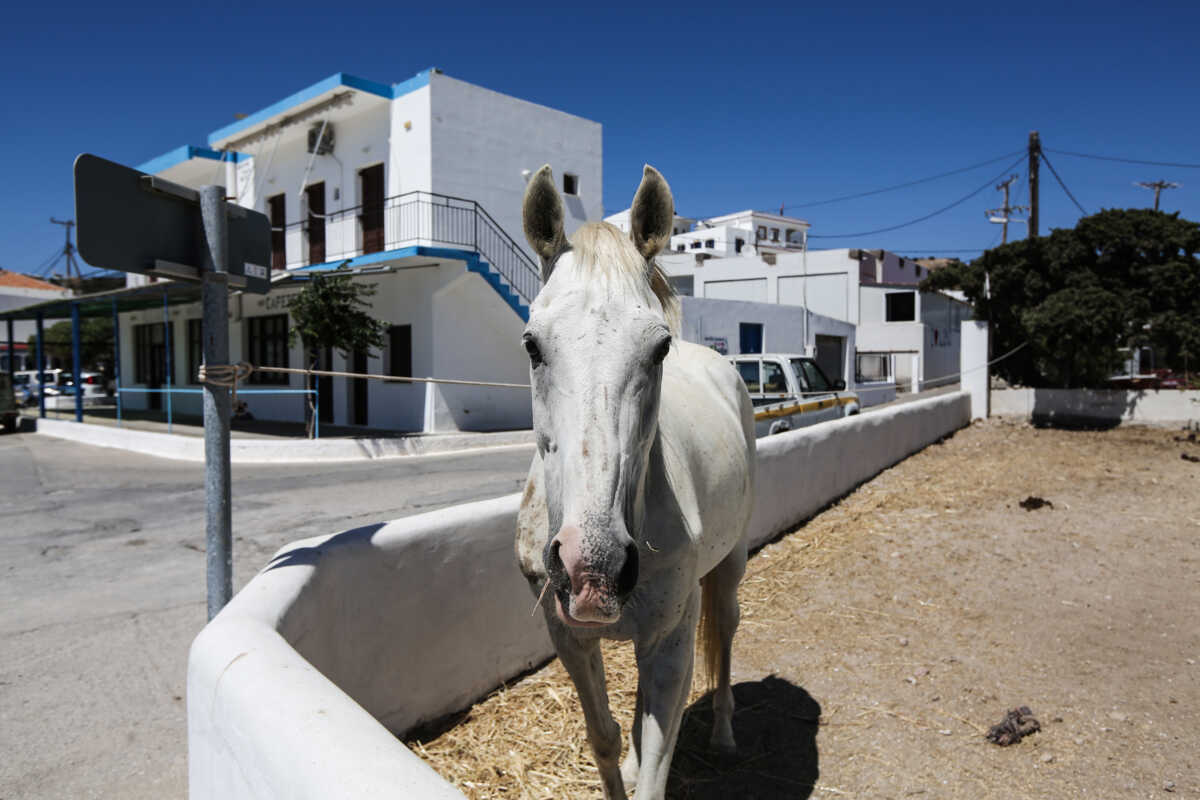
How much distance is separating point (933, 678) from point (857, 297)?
108ft

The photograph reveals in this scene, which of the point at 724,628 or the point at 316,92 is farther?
the point at 316,92

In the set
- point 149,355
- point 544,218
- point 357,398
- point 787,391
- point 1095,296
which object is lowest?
point 357,398

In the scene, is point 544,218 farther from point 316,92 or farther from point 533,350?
point 316,92

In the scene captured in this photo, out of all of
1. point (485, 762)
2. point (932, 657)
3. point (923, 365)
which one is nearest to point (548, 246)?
point (485, 762)

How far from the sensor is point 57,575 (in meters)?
5.43

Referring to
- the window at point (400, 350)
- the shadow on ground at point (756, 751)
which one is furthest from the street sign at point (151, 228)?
the window at point (400, 350)

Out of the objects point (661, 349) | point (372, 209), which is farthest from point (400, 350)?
point (661, 349)

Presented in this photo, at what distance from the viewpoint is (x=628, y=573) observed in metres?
1.49

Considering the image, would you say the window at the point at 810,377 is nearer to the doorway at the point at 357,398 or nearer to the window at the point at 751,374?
the window at the point at 751,374

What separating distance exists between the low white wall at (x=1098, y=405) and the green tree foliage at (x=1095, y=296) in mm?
492

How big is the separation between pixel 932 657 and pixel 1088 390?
14869 mm

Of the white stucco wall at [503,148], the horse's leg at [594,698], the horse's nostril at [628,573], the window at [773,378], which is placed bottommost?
the horse's leg at [594,698]

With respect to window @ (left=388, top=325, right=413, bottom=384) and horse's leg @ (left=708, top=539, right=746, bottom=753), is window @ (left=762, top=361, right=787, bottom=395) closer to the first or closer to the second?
horse's leg @ (left=708, top=539, right=746, bottom=753)

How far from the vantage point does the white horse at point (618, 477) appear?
1.50 metres
